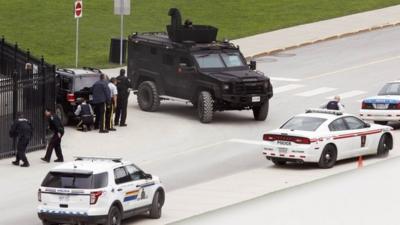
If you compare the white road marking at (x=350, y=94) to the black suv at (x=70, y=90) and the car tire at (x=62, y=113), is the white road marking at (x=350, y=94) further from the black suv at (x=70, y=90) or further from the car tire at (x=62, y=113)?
the car tire at (x=62, y=113)

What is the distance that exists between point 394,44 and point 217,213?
39.2m

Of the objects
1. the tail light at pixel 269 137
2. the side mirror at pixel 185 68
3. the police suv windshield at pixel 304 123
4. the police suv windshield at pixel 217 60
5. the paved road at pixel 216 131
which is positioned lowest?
the paved road at pixel 216 131

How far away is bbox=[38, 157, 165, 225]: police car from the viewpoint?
1269cm

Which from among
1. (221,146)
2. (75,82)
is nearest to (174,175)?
(221,146)

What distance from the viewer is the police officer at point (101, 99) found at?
78.4ft

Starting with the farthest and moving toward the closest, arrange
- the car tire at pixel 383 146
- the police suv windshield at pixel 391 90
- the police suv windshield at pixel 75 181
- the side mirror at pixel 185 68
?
the side mirror at pixel 185 68
the police suv windshield at pixel 391 90
the car tire at pixel 383 146
the police suv windshield at pixel 75 181

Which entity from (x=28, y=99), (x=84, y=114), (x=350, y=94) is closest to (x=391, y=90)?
(x=350, y=94)

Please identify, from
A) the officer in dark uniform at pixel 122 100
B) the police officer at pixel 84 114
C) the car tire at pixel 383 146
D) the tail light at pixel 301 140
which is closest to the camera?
the tail light at pixel 301 140

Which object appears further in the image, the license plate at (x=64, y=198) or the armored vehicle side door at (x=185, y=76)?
the armored vehicle side door at (x=185, y=76)

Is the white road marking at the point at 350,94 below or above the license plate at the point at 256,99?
below

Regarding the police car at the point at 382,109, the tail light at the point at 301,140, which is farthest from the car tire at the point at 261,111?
the tail light at the point at 301,140

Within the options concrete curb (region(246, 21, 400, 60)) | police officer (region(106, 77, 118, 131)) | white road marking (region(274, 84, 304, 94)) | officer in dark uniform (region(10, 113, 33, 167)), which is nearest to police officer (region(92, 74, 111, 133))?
police officer (region(106, 77, 118, 131))

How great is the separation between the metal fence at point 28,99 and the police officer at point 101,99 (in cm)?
122

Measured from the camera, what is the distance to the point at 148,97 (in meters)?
27.5
